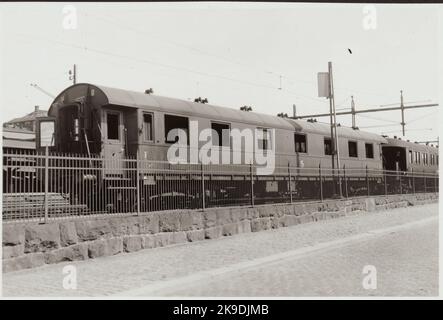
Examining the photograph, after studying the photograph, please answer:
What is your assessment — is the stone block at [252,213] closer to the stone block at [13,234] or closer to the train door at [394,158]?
the stone block at [13,234]

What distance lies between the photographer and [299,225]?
658 inches

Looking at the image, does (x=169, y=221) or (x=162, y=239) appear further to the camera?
(x=169, y=221)

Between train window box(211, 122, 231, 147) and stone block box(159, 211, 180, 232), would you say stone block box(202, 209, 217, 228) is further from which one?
train window box(211, 122, 231, 147)

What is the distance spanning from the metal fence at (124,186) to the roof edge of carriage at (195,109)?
1.88 m

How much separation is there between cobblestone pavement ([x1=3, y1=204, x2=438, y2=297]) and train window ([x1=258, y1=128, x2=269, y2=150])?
6.24 meters

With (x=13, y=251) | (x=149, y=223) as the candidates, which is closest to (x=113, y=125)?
(x=149, y=223)

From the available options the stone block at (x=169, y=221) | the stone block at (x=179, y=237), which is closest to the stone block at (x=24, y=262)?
the stone block at (x=169, y=221)

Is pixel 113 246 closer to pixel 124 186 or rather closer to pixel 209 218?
pixel 124 186

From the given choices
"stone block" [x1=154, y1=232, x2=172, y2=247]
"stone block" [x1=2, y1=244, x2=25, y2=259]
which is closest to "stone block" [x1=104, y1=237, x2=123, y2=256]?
"stone block" [x1=154, y1=232, x2=172, y2=247]

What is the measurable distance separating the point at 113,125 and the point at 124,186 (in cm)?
312

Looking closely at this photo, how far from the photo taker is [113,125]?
1434 centimetres

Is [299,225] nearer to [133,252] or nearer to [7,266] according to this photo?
[133,252]

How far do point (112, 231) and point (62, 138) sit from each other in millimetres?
5728
